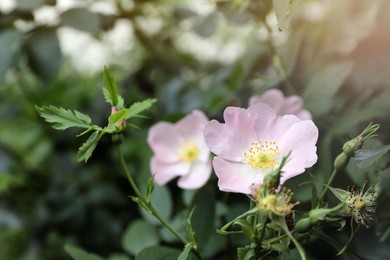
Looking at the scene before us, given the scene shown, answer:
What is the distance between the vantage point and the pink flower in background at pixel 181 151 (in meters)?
0.71

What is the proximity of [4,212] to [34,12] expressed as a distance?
0.37 metres

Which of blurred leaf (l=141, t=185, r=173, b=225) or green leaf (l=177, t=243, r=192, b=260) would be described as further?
blurred leaf (l=141, t=185, r=173, b=225)

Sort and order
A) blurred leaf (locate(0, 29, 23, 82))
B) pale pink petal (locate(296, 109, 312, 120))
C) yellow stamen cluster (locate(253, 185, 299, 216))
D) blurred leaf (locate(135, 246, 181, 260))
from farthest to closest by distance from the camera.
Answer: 1. blurred leaf (locate(0, 29, 23, 82))
2. pale pink petal (locate(296, 109, 312, 120))
3. blurred leaf (locate(135, 246, 181, 260))
4. yellow stamen cluster (locate(253, 185, 299, 216))

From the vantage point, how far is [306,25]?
0.99m

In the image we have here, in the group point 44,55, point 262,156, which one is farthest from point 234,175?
point 44,55

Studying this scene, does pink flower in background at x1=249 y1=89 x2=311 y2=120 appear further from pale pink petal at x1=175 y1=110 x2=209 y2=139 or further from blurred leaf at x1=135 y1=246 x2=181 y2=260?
blurred leaf at x1=135 y1=246 x2=181 y2=260

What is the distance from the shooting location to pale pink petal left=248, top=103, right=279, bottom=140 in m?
0.49

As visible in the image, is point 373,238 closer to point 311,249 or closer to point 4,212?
point 311,249

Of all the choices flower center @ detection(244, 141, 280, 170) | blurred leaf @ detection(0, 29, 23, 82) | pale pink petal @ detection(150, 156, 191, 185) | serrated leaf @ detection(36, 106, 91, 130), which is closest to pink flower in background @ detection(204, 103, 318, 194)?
flower center @ detection(244, 141, 280, 170)

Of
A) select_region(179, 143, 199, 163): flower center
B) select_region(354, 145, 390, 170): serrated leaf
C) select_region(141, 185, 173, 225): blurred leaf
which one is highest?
select_region(354, 145, 390, 170): serrated leaf

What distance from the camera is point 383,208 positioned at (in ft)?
1.43

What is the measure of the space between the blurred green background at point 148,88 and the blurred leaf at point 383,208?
82 mm

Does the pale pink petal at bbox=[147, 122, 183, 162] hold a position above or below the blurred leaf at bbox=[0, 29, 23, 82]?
below

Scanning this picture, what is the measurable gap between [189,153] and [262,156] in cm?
28
